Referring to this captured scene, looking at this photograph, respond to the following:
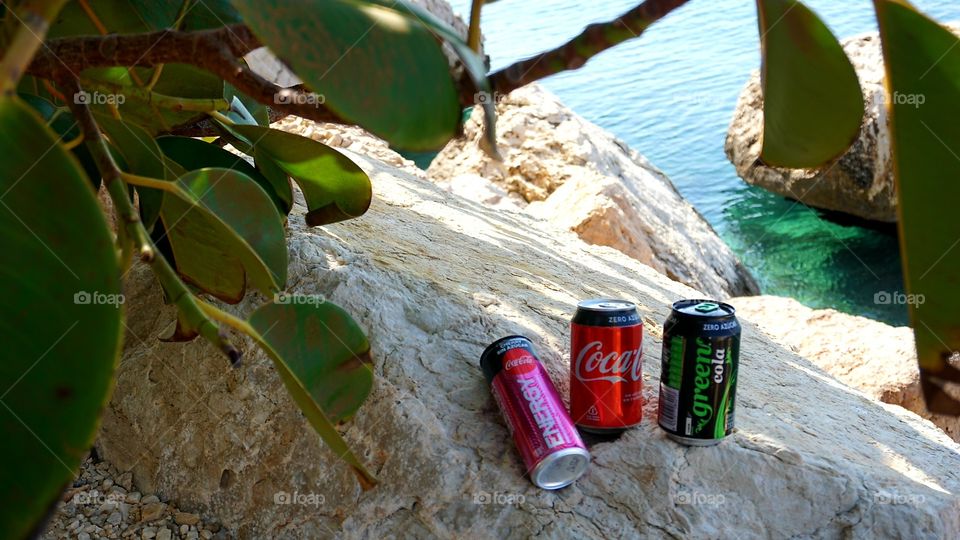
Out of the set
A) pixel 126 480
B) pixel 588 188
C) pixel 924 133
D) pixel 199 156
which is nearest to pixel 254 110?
pixel 199 156

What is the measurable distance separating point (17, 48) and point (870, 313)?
485 centimetres

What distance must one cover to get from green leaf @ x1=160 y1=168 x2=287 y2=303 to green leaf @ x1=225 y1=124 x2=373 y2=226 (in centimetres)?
18

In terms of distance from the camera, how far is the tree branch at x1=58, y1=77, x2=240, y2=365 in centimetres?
66

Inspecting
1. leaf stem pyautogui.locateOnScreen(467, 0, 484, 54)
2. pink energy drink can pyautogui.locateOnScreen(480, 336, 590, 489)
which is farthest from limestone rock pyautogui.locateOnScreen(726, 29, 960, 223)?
leaf stem pyautogui.locateOnScreen(467, 0, 484, 54)

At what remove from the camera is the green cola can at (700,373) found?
114 cm

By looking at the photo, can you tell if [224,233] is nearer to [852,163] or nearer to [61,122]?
[61,122]

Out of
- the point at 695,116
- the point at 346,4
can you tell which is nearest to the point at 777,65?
the point at 346,4

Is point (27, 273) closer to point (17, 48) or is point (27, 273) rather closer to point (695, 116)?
point (17, 48)

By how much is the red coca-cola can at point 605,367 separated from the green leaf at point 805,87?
547 millimetres

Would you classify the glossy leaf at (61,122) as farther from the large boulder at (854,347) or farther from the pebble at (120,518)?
the large boulder at (854,347)

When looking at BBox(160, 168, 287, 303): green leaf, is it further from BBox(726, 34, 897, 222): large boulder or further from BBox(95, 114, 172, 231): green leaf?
BBox(726, 34, 897, 222): large boulder

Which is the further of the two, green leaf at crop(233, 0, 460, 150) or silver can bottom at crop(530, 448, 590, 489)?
silver can bottom at crop(530, 448, 590, 489)

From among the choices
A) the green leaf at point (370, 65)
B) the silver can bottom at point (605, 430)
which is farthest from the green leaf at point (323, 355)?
the silver can bottom at point (605, 430)

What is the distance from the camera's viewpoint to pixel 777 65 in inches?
24.6
